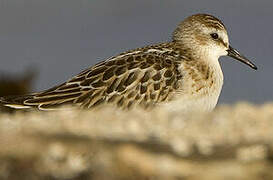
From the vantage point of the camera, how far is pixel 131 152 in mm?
5340

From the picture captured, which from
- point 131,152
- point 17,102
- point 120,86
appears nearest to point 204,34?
point 120,86

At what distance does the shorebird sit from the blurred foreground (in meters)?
4.22

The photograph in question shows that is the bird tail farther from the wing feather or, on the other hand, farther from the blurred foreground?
the blurred foreground

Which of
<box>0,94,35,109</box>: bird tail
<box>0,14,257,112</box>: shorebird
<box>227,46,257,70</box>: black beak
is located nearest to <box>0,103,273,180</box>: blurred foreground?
<box>0,14,257,112</box>: shorebird

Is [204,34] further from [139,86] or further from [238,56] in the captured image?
[139,86]

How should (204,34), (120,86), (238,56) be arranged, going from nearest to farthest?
(120,86) → (204,34) → (238,56)

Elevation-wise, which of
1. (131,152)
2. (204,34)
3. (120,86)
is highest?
(204,34)

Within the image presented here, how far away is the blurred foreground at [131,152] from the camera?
5.32 meters

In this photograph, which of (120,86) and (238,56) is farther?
(238,56)

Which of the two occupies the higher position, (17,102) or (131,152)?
(17,102)

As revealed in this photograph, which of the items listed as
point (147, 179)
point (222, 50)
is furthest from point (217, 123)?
point (222, 50)

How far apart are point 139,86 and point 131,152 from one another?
5322 mm

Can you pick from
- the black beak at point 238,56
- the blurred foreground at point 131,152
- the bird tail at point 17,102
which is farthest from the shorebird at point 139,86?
the blurred foreground at point 131,152

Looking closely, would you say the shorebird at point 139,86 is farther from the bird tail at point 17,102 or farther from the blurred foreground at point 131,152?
the blurred foreground at point 131,152
